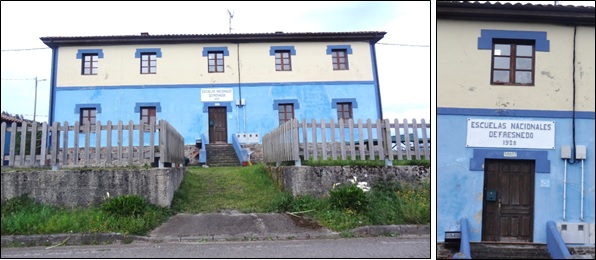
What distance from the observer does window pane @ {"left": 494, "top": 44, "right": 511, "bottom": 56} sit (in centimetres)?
972

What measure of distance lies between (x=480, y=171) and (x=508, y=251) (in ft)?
4.82

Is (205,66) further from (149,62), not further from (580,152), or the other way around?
(580,152)

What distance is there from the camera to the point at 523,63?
972cm

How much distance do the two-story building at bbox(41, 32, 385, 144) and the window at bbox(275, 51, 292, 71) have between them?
0.14 ft

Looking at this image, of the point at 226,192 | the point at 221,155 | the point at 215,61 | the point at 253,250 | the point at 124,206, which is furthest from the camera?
the point at 215,61

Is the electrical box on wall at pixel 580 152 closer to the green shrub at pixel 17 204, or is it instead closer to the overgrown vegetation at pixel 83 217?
the overgrown vegetation at pixel 83 217

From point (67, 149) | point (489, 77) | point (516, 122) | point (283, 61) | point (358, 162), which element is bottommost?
point (358, 162)

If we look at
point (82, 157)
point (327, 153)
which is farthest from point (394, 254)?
point (82, 157)

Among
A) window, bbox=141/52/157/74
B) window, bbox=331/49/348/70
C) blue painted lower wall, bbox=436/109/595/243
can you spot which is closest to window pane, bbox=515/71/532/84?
blue painted lower wall, bbox=436/109/595/243

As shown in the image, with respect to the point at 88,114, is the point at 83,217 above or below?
below

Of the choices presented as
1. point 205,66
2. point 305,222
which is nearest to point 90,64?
point 205,66

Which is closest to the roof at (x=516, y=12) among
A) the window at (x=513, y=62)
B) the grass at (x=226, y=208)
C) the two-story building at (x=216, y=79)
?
the window at (x=513, y=62)

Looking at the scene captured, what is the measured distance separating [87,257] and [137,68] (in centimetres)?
1557

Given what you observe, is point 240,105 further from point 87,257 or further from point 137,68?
point 87,257
